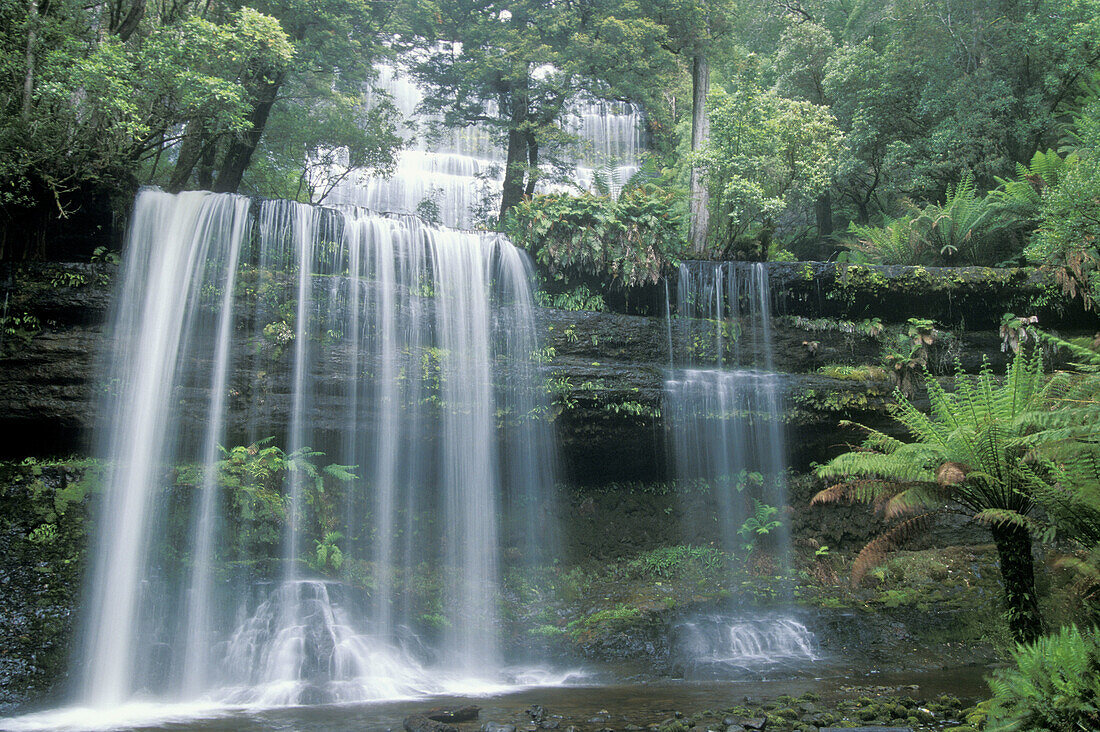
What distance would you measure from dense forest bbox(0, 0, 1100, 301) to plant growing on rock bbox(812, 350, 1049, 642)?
6043 millimetres

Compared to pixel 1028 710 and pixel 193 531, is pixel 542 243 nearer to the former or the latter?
pixel 193 531

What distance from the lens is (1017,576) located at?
21.9 ft

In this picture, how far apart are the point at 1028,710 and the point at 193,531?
34.9ft

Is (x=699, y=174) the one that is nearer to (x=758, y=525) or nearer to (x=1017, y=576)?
(x=758, y=525)

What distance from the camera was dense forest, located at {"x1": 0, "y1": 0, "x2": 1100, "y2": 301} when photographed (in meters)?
11.0

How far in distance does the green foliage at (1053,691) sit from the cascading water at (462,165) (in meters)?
12.4

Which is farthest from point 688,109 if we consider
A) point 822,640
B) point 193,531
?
point 193,531

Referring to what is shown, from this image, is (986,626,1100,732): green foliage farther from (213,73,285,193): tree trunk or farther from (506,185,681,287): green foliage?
(213,73,285,193): tree trunk

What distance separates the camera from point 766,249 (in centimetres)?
1560

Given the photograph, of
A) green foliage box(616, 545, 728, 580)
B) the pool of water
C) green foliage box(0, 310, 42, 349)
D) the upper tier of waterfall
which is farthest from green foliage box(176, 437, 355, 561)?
the upper tier of waterfall

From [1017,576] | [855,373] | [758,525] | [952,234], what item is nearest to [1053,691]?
[1017,576]

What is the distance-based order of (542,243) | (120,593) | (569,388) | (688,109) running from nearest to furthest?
(120,593) → (569,388) → (542,243) → (688,109)

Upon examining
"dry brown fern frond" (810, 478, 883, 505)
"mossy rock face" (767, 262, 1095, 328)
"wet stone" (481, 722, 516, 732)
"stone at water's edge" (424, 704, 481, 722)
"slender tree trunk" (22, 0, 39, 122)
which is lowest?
"stone at water's edge" (424, 704, 481, 722)

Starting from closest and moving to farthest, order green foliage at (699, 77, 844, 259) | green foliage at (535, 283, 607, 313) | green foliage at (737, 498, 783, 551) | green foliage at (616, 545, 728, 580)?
green foliage at (616, 545, 728, 580), green foliage at (737, 498, 783, 551), green foliage at (535, 283, 607, 313), green foliage at (699, 77, 844, 259)
